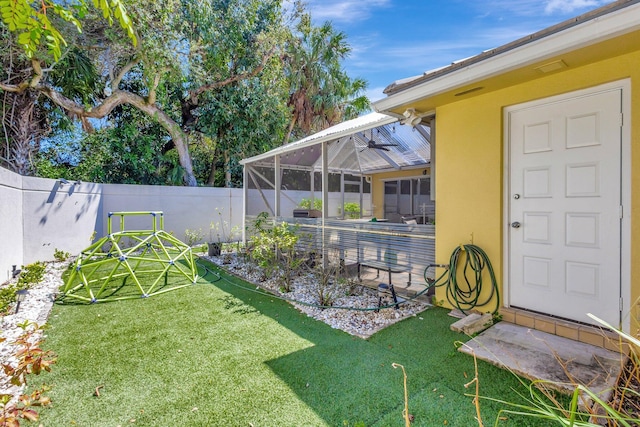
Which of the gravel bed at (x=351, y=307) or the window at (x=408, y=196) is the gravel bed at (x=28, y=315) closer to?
the gravel bed at (x=351, y=307)

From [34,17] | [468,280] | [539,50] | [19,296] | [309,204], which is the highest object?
[539,50]

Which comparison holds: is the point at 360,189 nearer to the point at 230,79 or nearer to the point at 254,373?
the point at 230,79

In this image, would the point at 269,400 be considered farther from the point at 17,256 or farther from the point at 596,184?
the point at 17,256

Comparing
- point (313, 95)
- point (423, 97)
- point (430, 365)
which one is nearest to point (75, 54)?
point (313, 95)

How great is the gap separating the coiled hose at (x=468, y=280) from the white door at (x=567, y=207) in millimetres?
244

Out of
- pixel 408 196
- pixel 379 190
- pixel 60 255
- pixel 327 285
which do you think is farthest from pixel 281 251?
pixel 379 190

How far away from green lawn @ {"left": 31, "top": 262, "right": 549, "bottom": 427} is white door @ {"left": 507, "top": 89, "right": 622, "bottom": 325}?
1.16 metres

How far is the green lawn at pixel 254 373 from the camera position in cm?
235

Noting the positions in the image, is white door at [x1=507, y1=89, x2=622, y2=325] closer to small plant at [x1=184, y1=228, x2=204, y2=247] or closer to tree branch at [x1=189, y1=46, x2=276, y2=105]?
small plant at [x1=184, y1=228, x2=204, y2=247]

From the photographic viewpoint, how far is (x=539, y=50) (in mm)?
2861

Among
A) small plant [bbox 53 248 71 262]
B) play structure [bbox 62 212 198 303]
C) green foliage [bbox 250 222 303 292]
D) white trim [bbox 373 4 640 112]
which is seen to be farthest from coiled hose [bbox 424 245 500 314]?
small plant [bbox 53 248 71 262]

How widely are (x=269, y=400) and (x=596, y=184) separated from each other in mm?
3639

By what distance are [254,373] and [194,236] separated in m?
8.12

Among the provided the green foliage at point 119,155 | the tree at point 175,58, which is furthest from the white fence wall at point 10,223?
the green foliage at point 119,155
